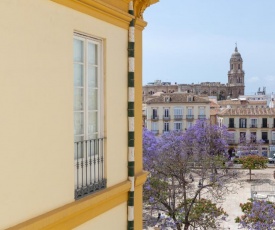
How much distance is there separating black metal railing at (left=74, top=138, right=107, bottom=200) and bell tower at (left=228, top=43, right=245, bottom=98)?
99931 mm

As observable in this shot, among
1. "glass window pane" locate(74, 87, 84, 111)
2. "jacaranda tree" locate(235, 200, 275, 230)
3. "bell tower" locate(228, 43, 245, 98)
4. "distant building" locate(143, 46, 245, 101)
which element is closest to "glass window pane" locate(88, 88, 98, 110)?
"glass window pane" locate(74, 87, 84, 111)

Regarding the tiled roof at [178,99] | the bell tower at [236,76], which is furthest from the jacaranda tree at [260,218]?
the bell tower at [236,76]

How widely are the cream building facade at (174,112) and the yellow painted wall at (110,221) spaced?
45184 millimetres

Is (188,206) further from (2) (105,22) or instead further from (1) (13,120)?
(1) (13,120)

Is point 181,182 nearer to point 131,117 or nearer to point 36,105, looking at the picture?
point 131,117

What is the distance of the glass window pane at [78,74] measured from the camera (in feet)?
14.0

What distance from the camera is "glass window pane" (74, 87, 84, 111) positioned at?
4.29m

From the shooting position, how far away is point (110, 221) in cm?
496

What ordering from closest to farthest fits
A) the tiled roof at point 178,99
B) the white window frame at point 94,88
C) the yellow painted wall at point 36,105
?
the yellow painted wall at point 36,105
the white window frame at point 94,88
the tiled roof at point 178,99

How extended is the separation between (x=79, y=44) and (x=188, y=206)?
15520 mm

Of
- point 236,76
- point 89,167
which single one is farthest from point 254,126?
point 236,76

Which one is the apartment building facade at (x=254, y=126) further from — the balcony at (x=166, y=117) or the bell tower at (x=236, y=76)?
the bell tower at (x=236, y=76)

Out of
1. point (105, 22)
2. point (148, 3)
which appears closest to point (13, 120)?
point (105, 22)

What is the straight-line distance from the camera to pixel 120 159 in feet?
17.0
